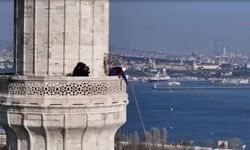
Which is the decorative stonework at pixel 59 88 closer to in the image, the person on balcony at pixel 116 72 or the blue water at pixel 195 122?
the person on balcony at pixel 116 72

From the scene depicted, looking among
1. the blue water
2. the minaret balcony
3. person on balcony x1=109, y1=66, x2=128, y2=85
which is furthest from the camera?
the blue water

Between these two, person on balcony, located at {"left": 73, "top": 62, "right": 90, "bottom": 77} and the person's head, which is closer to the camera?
person on balcony, located at {"left": 73, "top": 62, "right": 90, "bottom": 77}

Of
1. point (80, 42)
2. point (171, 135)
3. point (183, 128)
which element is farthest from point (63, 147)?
point (183, 128)

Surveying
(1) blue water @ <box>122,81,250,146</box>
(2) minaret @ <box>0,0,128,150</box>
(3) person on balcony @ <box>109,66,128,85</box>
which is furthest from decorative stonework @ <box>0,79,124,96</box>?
(1) blue water @ <box>122,81,250,146</box>

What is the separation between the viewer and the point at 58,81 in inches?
186

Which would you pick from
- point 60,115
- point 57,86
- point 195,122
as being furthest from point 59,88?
point 195,122

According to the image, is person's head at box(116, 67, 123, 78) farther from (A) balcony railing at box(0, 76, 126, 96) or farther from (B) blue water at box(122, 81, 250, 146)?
(B) blue water at box(122, 81, 250, 146)

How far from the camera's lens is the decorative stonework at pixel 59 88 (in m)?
4.72

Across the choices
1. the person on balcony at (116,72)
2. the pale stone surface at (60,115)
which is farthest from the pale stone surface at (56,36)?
the person on balcony at (116,72)

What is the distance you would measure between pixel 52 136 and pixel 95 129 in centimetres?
32

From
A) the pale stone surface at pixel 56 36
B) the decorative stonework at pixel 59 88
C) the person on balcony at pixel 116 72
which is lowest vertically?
the decorative stonework at pixel 59 88

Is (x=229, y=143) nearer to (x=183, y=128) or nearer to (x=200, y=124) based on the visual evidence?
(x=183, y=128)

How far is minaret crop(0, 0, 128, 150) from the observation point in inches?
185

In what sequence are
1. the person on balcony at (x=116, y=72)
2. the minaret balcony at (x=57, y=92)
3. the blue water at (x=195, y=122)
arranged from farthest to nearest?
the blue water at (x=195, y=122), the person on balcony at (x=116, y=72), the minaret balcony at (x=57, y=92)
